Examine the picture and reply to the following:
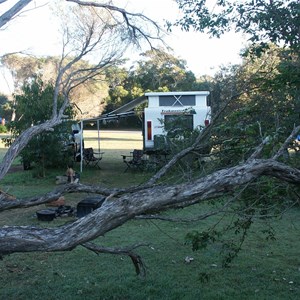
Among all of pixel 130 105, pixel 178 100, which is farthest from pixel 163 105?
pixel 130 105

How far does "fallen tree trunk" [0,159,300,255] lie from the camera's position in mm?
2646

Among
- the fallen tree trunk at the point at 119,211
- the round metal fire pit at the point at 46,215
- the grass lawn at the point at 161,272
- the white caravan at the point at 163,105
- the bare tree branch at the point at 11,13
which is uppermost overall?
the bare tree branch at the point at 11,13

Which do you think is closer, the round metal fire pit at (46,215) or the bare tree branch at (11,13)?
the bare tree branch at (11,13)

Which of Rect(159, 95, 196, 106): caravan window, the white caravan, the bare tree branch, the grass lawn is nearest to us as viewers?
the grass lawn

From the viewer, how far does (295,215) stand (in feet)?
30.0

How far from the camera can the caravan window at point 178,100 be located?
15992 mm

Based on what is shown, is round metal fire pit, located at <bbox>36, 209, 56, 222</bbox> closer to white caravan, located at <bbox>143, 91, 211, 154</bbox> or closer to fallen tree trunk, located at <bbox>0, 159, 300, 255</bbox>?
fallen tree trunk, located at <bbox>0, 159, 300, 255</bbox>

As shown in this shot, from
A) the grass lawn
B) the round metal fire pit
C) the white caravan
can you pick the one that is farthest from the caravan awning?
the grass lawn

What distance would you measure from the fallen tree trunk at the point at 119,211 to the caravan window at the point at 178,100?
1324 centimetres

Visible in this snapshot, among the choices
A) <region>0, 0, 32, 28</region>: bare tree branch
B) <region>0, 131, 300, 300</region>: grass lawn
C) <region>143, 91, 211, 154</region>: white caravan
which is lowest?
<region>0, 131, 300, 300</region>: grass lawn

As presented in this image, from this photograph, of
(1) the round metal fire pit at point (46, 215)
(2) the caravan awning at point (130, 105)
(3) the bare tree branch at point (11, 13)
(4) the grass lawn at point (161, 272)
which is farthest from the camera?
(2) the caravan awning at point (130, 105)

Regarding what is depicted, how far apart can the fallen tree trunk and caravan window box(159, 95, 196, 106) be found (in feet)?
43.4

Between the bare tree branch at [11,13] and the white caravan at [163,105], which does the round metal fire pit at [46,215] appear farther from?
Answer: the white caravan at [163,105]

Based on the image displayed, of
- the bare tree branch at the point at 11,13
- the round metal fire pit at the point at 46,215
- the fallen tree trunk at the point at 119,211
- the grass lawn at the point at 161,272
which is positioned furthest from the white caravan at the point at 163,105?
the fallen tree trunk at the point at 119,211
